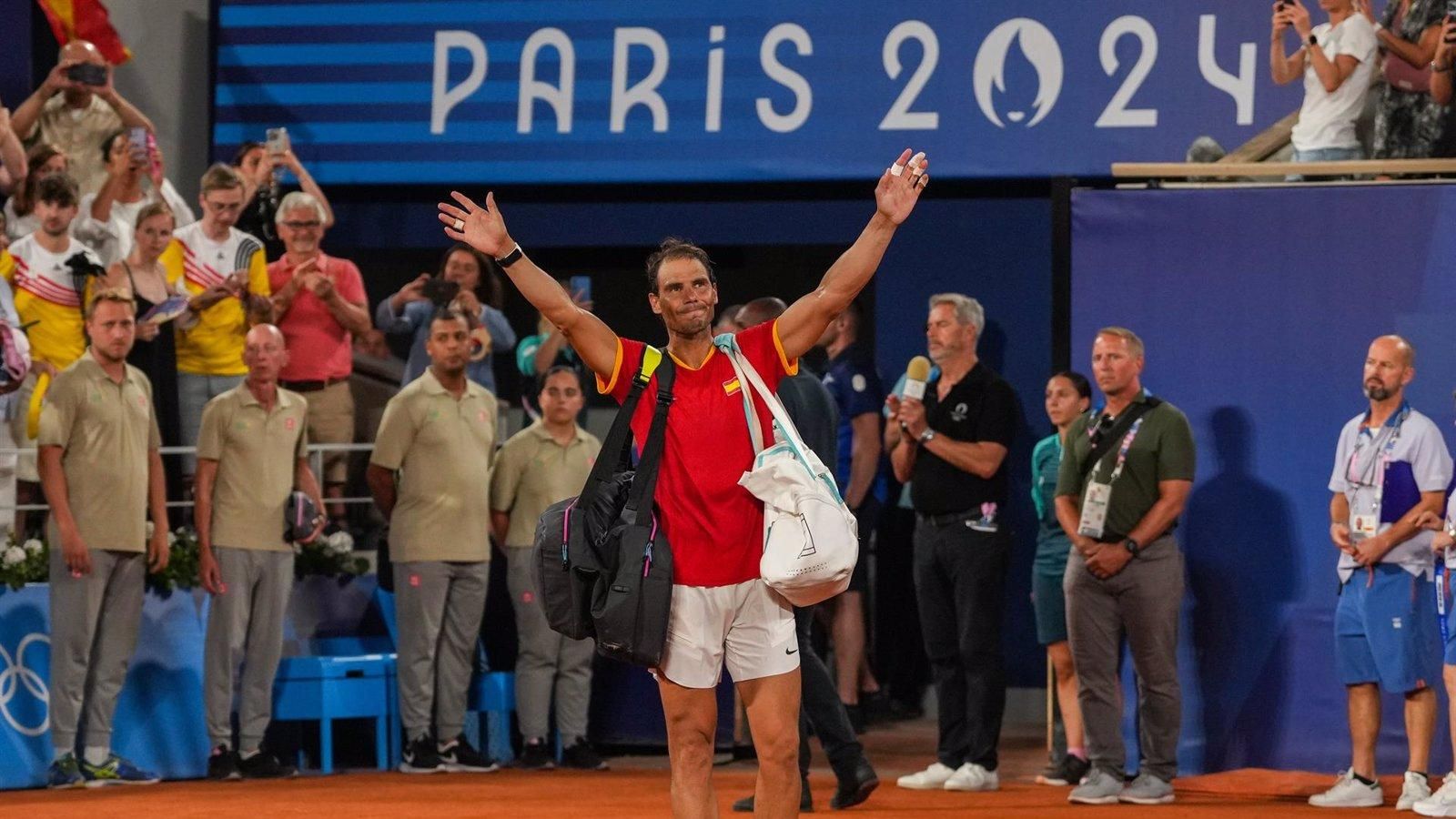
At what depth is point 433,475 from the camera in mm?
10023

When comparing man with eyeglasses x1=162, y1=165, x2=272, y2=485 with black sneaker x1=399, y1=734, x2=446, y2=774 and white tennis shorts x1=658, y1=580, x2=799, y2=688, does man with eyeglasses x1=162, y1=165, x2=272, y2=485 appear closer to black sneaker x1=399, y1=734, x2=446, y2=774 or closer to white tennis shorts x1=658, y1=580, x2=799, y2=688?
black sneaker x1=399, y1=734, x2=446, y2=774

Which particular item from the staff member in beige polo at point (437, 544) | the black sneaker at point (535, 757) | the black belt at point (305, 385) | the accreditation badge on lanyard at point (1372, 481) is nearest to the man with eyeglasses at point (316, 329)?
the black belt at point (305, 385)

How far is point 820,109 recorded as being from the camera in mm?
12078

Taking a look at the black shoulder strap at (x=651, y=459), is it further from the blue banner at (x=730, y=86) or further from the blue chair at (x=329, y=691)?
the blue banner at (x=730, y=86)

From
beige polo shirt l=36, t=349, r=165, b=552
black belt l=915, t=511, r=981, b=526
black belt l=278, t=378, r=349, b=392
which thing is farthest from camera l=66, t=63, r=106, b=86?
black belt l=915, t=511, r=981, b=526

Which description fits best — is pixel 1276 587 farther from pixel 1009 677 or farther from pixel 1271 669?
pixel 1009 677

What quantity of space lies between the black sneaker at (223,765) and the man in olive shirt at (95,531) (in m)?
0.37

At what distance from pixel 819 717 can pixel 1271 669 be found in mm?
2583

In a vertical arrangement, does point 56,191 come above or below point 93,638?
above

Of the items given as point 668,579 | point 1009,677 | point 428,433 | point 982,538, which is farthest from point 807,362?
point 1009,677

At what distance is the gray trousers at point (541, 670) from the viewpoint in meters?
10.2

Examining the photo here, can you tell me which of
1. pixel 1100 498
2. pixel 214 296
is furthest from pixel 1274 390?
pixel 214 296

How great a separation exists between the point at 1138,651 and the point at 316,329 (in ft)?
15.6

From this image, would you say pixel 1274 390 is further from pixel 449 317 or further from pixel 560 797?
pixel 449 317
